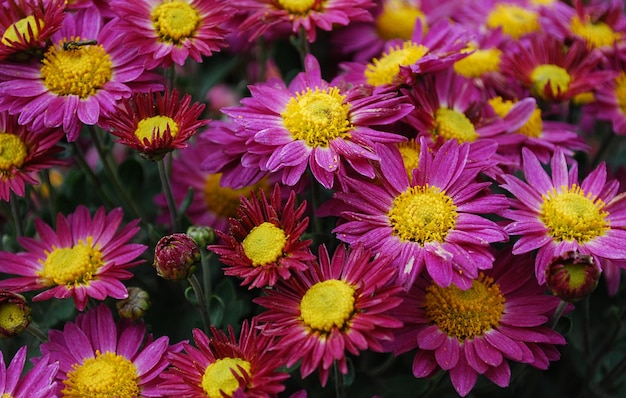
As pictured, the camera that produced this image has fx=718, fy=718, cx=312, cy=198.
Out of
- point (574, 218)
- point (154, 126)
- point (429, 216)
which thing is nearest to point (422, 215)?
point (429, 216)

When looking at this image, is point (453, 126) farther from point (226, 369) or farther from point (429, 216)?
point (226, 369)

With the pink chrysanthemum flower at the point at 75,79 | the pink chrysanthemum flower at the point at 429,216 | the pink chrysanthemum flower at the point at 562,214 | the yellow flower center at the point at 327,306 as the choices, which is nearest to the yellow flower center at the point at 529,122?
the pink chrysanthemum flower at the point at 562,214

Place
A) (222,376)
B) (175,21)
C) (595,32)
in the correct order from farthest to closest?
(595,32), (175,21), (222,376)

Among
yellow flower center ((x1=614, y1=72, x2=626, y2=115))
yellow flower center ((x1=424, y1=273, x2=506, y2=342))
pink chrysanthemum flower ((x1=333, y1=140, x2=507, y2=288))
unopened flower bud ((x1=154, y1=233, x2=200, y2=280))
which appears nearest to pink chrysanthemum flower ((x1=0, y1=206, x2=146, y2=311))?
unopened flower bud ((x1=154, y1=233, x2=200, y2=280))

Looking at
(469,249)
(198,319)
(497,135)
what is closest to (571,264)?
(469,249)

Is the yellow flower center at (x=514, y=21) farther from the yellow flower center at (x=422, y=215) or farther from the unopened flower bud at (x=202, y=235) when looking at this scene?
the unopened flower bud at (x=202, y=235)

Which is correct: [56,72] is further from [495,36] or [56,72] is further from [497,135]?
[495,36]

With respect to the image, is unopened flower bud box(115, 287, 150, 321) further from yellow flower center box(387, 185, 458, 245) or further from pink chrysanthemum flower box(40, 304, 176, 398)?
yellow flower center box(387, 185, 458, 245)
